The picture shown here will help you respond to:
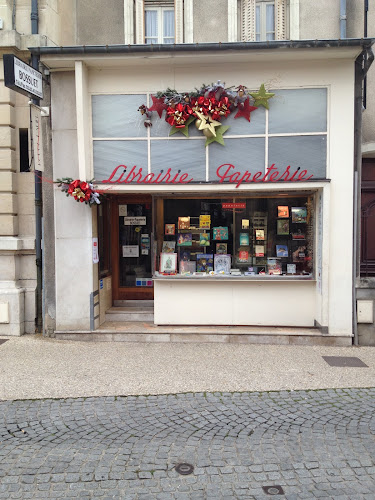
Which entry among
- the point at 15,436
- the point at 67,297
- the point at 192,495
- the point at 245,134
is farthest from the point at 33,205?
the point at 192,495

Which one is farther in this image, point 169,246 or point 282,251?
point 169,246

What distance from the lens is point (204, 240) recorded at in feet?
27.1

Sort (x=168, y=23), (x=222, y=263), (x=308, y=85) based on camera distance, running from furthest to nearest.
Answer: (x=168, y=23) < (x=222, y=263) < (x=308, y=85)

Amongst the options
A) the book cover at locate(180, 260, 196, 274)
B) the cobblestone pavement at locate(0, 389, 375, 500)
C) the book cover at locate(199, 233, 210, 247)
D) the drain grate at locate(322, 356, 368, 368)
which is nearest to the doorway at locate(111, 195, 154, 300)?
the book cover at locate(180, 260, 196, 274)

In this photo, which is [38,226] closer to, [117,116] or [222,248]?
[117,116]

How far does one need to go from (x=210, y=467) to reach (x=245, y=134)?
5.57 meters

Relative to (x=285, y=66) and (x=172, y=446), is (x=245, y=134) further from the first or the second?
(x=172, y=446)

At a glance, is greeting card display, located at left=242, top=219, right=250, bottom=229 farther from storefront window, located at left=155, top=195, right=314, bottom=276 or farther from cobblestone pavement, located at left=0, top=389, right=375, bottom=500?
cobblestone pavement, located at left=0, top=389, right=375, bottom=500

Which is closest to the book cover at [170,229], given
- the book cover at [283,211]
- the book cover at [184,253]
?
the book cover at [184,253]

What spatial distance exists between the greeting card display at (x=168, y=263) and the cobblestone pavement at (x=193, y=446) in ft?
10.8

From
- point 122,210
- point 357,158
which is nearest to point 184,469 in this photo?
point 357,158

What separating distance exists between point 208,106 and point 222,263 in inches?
118

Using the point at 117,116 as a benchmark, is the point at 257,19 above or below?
above

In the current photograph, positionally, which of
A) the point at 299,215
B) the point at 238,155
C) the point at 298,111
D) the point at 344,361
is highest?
the point at 298,111
